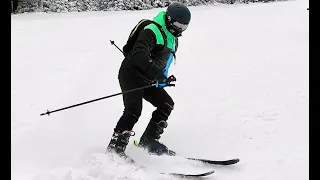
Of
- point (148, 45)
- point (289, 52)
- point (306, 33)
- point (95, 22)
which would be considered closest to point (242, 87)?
point (289, 52)

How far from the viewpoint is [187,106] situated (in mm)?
6488

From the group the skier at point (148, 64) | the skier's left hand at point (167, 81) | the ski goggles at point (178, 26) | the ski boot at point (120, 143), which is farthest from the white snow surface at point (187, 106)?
the ski goggles at point (178, 26)

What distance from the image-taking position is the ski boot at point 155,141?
465cm

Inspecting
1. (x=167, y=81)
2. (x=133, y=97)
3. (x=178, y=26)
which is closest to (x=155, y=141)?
(x=133, y=97)

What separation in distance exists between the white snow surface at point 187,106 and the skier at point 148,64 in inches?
14.2

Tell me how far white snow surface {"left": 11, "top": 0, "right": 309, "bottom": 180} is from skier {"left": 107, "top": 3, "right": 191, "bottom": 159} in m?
0.36

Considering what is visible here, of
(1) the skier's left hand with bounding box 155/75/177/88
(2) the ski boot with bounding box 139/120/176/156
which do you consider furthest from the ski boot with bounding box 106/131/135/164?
(1) the skier's left hand with bounding box 155/75/177/88

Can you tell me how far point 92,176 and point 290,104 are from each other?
327 cm

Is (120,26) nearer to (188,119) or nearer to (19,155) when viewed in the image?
(188,119)

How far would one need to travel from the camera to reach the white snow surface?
4312mm

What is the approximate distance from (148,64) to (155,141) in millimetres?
1128

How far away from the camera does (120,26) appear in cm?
1440

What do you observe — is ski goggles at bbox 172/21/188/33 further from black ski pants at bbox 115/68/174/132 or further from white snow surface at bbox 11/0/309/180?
white snow surface at bbox 11/0/309/180

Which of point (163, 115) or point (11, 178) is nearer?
point (11, 178)
